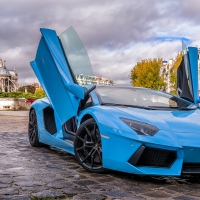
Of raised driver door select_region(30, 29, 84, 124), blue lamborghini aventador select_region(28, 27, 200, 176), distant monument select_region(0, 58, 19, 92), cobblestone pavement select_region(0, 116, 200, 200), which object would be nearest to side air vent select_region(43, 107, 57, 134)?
blue lamborghini aventador select_region(28, 27, 200, 176)

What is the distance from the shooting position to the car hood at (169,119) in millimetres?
3574

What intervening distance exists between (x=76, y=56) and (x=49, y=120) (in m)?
1.42

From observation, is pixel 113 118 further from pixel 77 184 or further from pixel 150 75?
pixel 150 75

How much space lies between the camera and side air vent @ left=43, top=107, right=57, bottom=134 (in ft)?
18.0

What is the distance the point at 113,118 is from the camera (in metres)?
3.71

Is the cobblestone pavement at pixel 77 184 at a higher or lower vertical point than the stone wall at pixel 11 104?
lower

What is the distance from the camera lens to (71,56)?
4.76 m

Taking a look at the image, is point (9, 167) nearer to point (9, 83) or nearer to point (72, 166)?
point (72, 166)

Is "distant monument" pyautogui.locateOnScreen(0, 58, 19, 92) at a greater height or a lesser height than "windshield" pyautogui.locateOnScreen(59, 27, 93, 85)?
greater

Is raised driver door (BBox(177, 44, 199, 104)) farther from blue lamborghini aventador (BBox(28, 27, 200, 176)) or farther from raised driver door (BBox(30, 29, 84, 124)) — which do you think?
raised driver door (BBox(30, 29, 84, 124))

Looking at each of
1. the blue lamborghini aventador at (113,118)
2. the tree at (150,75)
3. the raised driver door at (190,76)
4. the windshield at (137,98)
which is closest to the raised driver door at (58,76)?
the blue lamborghini aventador at (113,118)

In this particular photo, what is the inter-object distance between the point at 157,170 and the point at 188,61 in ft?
7.83

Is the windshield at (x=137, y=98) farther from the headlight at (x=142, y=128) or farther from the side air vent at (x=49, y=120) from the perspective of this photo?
the side air vent at (x=49, y=120)

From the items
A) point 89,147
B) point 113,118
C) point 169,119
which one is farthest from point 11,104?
point 169,119
